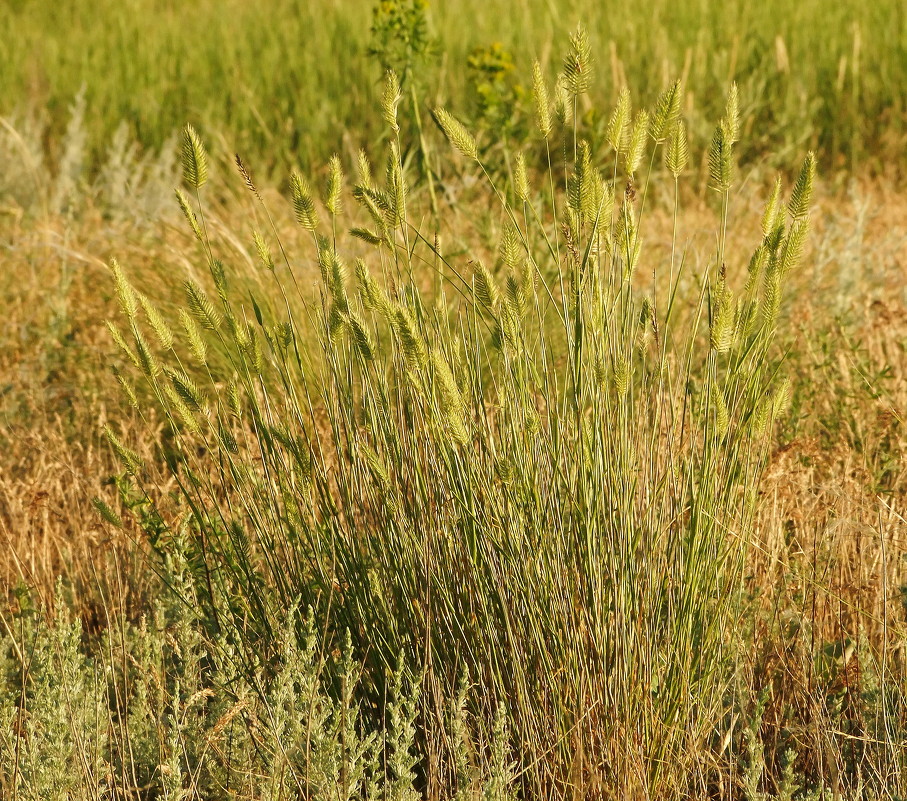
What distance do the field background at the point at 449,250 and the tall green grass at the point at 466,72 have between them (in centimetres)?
2

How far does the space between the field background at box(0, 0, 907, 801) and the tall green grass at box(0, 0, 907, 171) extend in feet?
0.07

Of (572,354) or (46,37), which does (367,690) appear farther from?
(46,37)

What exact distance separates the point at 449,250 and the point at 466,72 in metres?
2.65

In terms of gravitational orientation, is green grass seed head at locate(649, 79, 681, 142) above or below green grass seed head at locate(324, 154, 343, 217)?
above

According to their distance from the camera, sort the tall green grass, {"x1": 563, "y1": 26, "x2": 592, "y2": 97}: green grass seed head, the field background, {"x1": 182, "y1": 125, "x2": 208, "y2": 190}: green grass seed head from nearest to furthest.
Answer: {"x1": 563, "y1": 26, "x2": 592, "y2": 97}: green grass seed head, {"x1": 182, "y1": 125, "x2": 208, "y2": 190}: green grass seed head, the field background, the tall green grass

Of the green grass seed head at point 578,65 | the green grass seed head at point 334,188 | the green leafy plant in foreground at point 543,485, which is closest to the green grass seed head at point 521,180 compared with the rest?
the green leafy plant in foreground at point 543,485

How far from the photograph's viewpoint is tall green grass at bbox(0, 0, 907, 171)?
5.57 meters

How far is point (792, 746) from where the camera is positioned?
6.36ft

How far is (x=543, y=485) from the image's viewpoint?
1.65 meters

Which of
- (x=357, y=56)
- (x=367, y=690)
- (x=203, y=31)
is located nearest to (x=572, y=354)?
(x=367, y=690)

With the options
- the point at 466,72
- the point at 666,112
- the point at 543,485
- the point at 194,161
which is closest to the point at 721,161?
the point at 666,112

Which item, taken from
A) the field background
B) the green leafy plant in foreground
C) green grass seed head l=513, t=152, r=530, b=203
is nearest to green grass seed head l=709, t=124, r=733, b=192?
the green leafy plant in foreground

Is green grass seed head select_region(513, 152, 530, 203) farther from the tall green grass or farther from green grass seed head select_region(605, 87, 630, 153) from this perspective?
the tall green grass

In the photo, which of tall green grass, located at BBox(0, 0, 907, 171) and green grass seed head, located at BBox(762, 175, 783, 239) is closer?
green grass seed head, located at BBox(762, 175, 783, 239)
